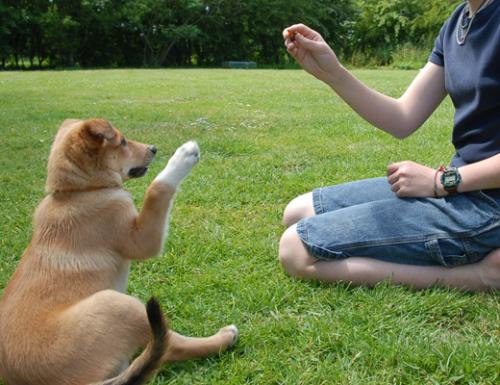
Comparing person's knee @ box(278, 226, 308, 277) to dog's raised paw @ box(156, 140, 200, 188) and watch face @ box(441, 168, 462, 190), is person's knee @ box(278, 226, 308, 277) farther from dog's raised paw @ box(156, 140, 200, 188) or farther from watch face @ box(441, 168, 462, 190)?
watch face @ box(441, 168, 462, 190)

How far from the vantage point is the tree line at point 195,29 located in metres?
28.4

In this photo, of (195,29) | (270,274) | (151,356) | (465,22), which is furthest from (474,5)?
(195,29)

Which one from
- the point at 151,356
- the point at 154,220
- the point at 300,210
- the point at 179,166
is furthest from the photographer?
the point at 300,210

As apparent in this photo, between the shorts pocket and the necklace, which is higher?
the necklace

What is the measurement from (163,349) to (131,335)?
10.3 inches

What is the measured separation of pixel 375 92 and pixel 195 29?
2905cm

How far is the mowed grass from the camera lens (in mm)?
2230

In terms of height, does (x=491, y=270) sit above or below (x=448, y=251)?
below

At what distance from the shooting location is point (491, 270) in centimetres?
268

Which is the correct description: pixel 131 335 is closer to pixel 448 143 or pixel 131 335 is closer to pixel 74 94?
pixel 448 143

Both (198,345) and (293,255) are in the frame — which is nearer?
(198,345)

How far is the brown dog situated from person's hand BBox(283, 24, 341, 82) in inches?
32.1

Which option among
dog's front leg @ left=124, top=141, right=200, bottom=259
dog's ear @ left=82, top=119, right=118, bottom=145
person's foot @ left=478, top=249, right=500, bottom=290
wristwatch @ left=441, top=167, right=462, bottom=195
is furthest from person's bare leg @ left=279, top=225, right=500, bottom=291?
dog's ear @ left=82, top=119, right=118, bottom=145

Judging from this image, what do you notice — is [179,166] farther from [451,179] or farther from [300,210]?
[451,179]
